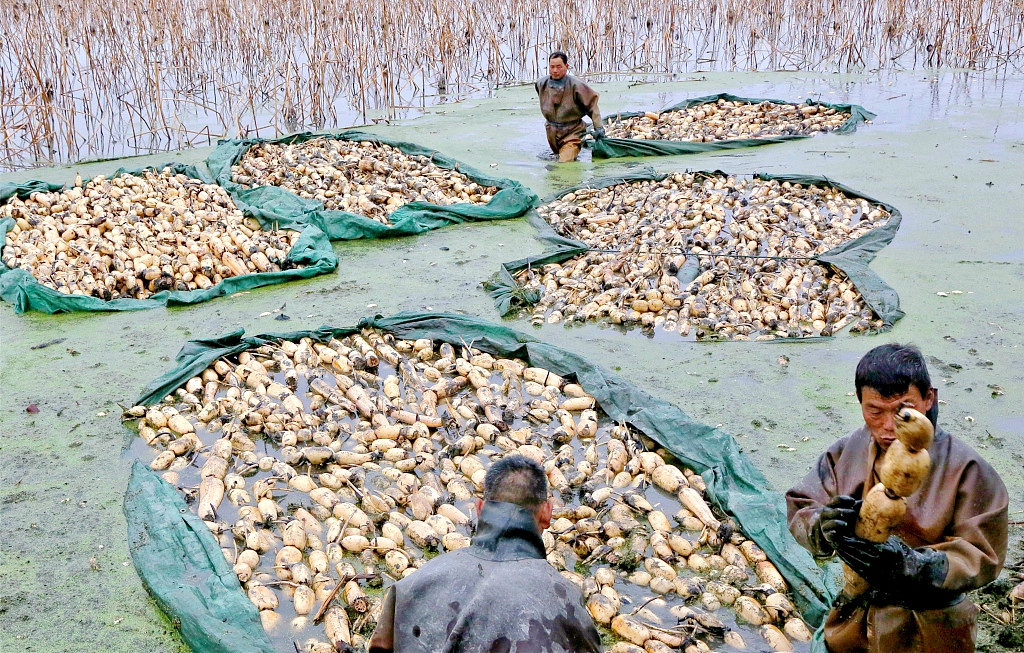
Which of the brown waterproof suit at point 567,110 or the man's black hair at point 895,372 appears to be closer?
the man's black hair at point 895,372

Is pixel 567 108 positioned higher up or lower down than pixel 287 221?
higher up

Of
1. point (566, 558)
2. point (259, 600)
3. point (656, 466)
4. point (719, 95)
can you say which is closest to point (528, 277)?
point (656, 466)

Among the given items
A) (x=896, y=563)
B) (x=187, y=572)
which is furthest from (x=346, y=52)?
(x=896, y=563)

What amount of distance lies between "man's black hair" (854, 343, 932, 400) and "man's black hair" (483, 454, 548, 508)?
60 centimetres

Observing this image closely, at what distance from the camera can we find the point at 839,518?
155 cm

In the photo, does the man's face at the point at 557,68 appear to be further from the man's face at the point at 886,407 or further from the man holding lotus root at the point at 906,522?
the man's face at the point at 886,407

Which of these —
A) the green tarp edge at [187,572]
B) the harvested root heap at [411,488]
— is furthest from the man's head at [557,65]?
the green tarp edge at [187,572]

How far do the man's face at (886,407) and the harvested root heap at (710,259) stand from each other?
93.7 inches

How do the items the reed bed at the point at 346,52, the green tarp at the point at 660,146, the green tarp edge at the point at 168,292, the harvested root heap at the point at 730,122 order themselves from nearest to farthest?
1. the green tarp edge at the point at 168,292
2. the green tarp at the point at 660,146
3. the harvested root heap at the point at 730,122
4. the reed bed at the point at 346,52

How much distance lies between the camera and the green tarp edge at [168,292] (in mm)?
4430

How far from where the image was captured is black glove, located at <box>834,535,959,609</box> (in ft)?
5.00

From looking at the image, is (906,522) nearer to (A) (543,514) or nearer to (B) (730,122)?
(A) (543,514)

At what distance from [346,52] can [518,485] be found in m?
8.31

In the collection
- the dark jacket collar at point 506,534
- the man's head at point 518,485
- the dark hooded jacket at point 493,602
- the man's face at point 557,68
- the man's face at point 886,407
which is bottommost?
the dark hooded jacket at point 493,602
